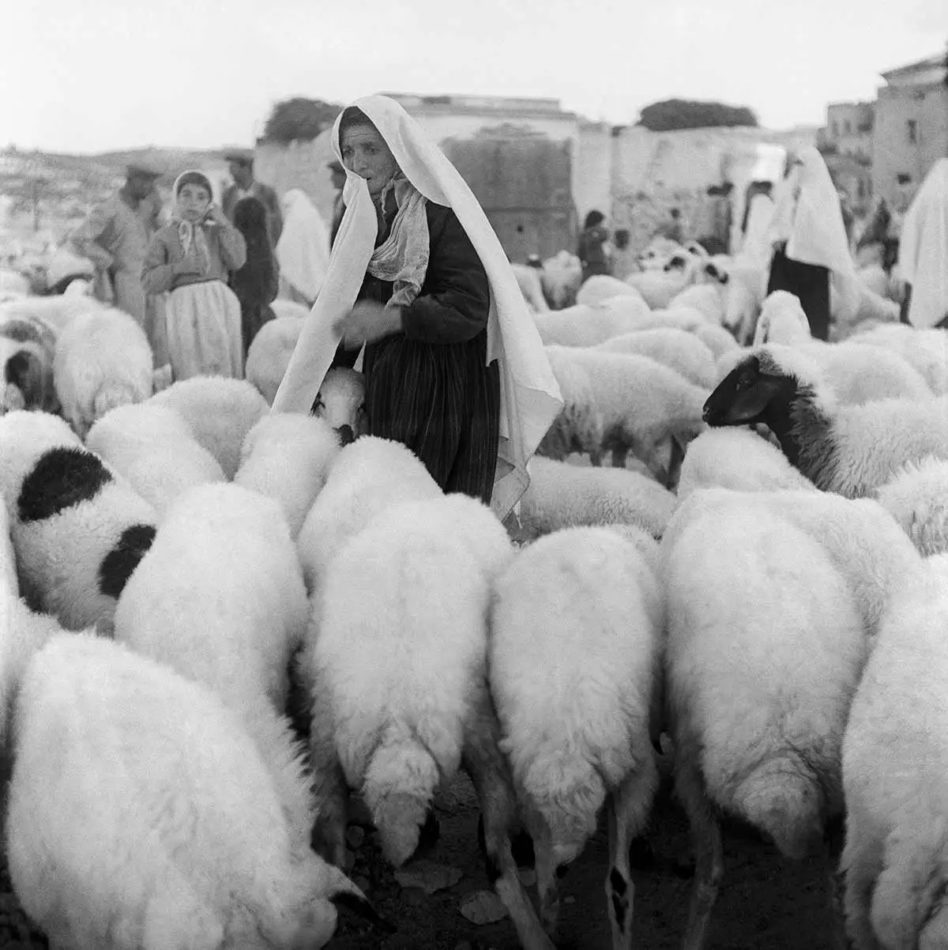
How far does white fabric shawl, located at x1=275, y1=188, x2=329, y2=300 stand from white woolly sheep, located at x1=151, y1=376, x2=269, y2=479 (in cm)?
71

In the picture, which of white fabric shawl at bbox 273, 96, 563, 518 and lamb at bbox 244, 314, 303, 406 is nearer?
white fabric shawl at bbox 273, 96, 563, 518

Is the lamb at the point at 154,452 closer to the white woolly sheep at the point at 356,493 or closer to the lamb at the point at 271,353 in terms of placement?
the white woolly sheep at the point at 356,493

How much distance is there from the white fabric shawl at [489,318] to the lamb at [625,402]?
6.19 ft

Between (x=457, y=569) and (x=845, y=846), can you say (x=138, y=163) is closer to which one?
(x=457, y=569)

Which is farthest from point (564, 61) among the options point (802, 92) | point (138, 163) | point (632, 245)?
point (632, 245)

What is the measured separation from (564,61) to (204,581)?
233 cm

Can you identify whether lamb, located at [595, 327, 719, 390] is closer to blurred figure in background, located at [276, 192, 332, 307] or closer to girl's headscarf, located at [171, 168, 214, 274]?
blurred figure in background, located at [276, 192, 332, 307]

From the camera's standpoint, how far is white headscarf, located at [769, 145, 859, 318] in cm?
614

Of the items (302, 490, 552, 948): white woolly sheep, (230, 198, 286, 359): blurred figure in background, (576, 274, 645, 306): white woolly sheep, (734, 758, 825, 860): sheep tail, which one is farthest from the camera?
(576, 274, 645, 306): white woolly sheep

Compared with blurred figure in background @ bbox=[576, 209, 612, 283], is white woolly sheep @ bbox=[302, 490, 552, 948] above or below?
below

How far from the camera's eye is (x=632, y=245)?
7.32 m

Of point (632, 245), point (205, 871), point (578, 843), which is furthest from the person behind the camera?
point (632, 245)

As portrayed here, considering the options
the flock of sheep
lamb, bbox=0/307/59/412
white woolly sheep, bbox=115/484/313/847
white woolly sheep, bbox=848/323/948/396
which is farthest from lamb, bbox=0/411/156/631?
white woolly sheep, bbox=848/323/948/396

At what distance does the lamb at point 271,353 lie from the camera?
488cm
